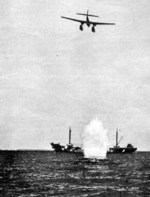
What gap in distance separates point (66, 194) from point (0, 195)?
886 cm

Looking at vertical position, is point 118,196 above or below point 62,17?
below

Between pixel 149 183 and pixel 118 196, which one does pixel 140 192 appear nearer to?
pixel 118 196

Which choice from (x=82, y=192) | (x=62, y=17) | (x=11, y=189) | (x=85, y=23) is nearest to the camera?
(x=82, y=192)

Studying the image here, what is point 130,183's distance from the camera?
72.9 m

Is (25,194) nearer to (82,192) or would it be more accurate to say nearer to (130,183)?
(82,192)

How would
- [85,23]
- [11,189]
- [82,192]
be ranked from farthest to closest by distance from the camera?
1. [85,23]
2. [11,189]
3. [82,192]

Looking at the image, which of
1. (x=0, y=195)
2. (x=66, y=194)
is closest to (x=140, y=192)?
(x=66, y=194)

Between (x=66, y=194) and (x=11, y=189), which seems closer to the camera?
(x=66, y=194)

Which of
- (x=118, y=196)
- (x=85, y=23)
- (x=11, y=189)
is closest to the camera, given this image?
(x=118, y=196)

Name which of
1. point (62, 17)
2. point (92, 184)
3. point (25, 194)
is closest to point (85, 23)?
point (62, 17)

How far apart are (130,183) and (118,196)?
A: 18.9 m

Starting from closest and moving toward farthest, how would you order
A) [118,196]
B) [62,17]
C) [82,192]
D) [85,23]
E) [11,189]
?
[118,196], [82,192], [11,189], [62,17], [85,23]

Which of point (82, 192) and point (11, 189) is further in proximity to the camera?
point (11, 189)

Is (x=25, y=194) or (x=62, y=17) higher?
(x=62, y=17)
